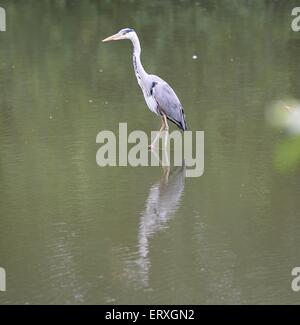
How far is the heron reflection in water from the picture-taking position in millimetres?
5602

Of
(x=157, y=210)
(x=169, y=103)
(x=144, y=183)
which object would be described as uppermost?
(x=169, y=103)

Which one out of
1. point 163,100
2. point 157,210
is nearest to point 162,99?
point 163,100

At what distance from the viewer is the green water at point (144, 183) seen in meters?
5.41

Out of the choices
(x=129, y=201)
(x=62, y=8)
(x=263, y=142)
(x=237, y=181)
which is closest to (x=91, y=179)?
(x=129, y=201)

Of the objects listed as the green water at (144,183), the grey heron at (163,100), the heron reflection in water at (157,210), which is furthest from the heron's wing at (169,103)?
the heron reflection in water at (157,210)

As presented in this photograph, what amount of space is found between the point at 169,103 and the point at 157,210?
1966mm

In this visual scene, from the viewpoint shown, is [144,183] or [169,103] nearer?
[144,183]

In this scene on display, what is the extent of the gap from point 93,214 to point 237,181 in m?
1.28

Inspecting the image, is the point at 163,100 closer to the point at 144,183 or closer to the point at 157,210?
the point at 144,183

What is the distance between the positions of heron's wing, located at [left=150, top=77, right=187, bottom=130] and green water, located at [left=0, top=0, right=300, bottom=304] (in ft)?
1.05

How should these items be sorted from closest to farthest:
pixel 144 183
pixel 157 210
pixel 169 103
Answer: pixel 157 210 → pixel 144 183 → pixel 169 103

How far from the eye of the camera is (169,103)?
843 cm
